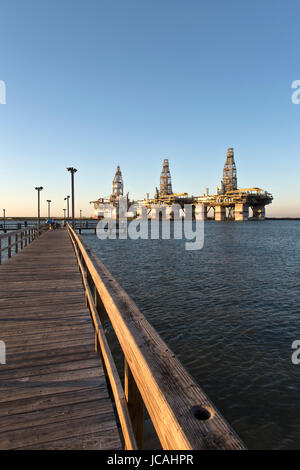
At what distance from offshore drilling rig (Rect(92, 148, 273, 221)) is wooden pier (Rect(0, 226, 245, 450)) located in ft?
454

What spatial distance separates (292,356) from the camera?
666cm

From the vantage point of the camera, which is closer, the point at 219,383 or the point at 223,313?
the point at 219,383

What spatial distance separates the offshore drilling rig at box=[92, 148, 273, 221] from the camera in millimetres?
142000

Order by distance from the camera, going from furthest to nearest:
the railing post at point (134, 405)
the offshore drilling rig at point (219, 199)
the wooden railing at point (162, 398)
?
the offshore drilling rig at point (219, 199), the railing post at point (134, 405), the wooden railing at point (162, 398)

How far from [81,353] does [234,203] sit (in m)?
149

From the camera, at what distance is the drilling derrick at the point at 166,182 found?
526ft

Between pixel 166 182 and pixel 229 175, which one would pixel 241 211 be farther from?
pixel 166 182

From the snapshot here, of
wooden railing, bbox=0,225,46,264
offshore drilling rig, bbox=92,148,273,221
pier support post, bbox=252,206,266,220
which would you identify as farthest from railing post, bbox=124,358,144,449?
pier support post, bbox=252,206,266,220

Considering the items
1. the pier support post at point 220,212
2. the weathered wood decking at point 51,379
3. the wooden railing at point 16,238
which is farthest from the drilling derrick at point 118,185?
the weathered wood decking at point 51,379

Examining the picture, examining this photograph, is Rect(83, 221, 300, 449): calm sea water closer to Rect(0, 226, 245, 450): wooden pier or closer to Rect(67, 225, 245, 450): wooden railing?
Rect(0, 226, 245, 450): wooden pier

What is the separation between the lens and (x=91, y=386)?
2951 millimetres

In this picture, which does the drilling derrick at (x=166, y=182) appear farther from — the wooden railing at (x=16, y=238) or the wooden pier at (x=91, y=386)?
the wooden pier at (x=91, y=386)
